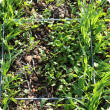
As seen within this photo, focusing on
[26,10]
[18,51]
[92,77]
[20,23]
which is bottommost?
[92,77]

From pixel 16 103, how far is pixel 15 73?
30 centimetres

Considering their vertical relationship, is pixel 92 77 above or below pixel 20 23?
below

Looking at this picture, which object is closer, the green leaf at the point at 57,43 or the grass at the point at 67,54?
the grass at the point at 67,54

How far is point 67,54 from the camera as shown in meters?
2.09

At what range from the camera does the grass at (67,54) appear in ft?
6.06

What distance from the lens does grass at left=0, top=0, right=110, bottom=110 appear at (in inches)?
72.7

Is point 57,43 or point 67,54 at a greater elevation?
point 57,43

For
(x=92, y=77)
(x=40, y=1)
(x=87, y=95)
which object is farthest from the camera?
(x=40, y=1)

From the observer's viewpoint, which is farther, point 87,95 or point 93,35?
point 93,35

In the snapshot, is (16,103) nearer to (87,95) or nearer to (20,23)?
(87,95)

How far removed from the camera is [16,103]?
1853 millimetres

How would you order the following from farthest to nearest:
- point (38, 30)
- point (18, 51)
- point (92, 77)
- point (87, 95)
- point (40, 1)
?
point (40, 1), point (38, 30), point (18, 51), point (92, 77), point (87, 95)

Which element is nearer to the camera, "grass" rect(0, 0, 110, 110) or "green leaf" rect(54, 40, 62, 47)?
"grass" rect(0, 0, 110, 110)

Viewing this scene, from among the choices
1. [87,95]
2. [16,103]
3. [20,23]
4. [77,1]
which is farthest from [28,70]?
[77,1]
